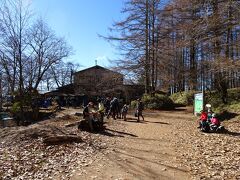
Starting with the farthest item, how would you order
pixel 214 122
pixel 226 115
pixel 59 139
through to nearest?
pixel 226 115 < pixel 214 122 < pixel 59 139

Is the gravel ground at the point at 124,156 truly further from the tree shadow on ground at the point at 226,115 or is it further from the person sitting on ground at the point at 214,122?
the tree shadow on ground at the point at 226,115

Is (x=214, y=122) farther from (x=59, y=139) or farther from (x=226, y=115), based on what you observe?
(x=59, y=139)

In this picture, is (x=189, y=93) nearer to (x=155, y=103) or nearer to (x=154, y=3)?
(x=155, y=103)

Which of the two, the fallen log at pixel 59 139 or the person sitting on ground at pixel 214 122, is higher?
the person sitting on ground at pixel 214 122

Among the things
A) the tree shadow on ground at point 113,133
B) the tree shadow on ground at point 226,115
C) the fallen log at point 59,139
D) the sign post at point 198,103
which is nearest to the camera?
the fallen log at point 59,139

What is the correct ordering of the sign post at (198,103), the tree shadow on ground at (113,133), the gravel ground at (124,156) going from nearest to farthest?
1. the gravel ground at (124,156)
2. the tree shadow on ground at (113,133)
3. the sign post at (198,103)

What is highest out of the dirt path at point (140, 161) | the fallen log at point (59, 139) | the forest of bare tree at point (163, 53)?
the forest of bare tree at point (163, 53)

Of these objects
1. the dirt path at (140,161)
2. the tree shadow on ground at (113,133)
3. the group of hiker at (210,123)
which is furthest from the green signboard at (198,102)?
the tree shadow on ground at (113,133)

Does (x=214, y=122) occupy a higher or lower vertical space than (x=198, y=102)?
lower

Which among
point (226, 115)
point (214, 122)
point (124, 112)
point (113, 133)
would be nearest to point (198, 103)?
point (226, 115)

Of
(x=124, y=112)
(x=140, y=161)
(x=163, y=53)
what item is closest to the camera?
(x=140, y=161)

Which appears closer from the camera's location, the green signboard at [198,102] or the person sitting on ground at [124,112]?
the green signboard at [198,102]

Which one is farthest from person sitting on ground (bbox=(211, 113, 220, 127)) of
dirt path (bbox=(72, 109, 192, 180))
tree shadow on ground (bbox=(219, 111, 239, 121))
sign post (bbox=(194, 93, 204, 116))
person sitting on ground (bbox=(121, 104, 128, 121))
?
person sitting on ground (bbox=(121, 104, 128, 121))

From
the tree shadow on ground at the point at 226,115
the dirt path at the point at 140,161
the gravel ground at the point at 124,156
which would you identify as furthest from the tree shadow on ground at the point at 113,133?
the tree shadow on ground at the point at 226,115
